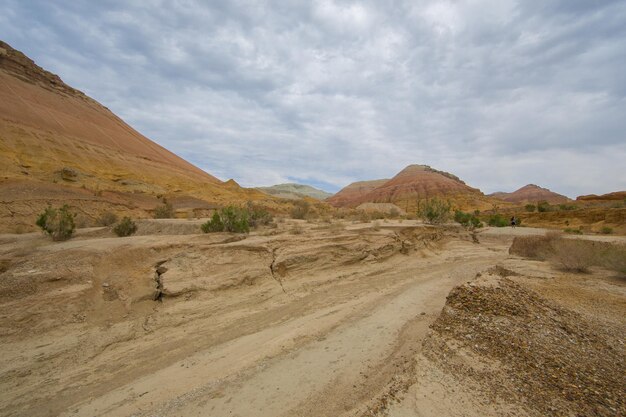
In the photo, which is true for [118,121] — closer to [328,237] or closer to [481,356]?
[328,237]

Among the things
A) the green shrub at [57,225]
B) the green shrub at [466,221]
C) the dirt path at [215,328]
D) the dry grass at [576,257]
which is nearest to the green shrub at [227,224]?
the dirt path at [215,328]

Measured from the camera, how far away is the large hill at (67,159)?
731 inches

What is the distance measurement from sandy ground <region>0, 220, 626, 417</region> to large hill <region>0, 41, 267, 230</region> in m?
10.00

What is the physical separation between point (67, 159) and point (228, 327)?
98.1 feet

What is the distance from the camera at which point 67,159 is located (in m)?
27.2

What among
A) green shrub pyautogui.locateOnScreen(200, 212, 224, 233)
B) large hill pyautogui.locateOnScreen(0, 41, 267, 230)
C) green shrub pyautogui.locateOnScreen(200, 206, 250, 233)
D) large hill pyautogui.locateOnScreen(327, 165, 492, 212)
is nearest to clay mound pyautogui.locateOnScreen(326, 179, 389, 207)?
large hill pyautogui.locateOnScreen(327, 165, 492, 212)

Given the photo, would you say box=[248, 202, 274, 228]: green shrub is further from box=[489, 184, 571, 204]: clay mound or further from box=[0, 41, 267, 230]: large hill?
box=[489, 184, 571, 204]: clay mound

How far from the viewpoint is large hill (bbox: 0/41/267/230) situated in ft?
61.0

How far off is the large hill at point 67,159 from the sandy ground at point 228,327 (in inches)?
394

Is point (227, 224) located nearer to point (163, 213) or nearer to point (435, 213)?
point (163, 213)

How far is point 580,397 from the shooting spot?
311cm

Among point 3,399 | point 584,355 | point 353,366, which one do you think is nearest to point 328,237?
point 353,366

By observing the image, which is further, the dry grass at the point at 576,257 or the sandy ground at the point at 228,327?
the dry grass at the point at 576,257

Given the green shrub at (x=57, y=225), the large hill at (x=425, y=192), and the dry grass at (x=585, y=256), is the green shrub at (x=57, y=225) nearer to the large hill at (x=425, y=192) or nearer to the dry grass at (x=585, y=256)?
the dry grass at (x=585, y=256)
